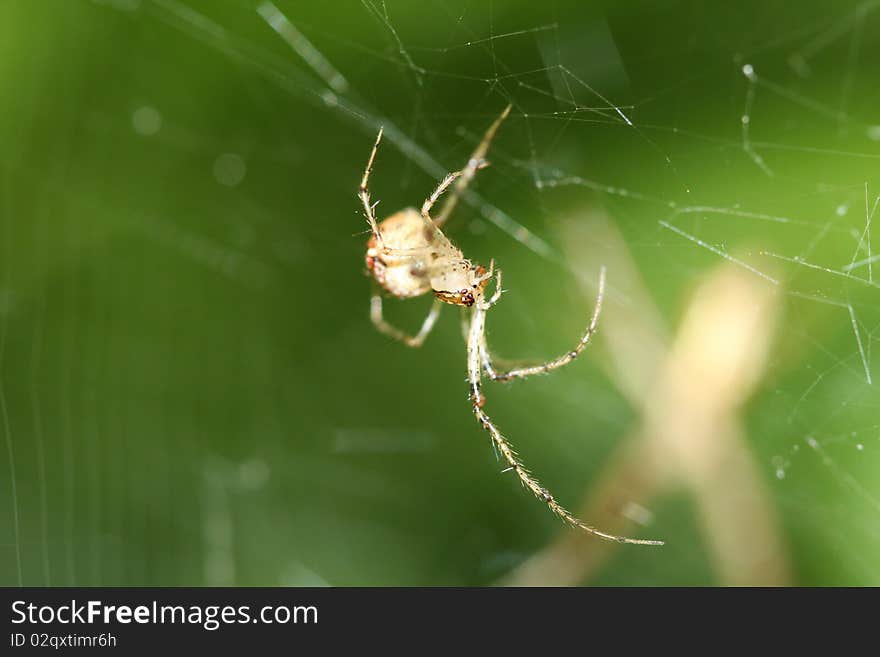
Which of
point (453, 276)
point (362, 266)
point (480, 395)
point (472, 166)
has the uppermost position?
point (362, 266)

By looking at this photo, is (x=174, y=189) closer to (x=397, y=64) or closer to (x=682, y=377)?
(x=397, y=64)

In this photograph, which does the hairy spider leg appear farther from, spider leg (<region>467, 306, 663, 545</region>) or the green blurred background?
the green blurred background

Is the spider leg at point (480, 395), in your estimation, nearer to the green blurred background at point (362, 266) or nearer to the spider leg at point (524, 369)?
the spider leg at point (524, 369)

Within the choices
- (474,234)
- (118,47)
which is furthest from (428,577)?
(118,47)

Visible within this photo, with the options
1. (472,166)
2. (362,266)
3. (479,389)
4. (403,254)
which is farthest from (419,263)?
(362,266)

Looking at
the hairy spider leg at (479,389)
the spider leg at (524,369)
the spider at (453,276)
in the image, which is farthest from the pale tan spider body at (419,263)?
the spider leg at (524,369)

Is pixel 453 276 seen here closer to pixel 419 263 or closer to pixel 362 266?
pixel 419 263

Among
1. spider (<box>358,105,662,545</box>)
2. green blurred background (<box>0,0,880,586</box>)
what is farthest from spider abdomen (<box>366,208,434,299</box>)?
green blurred background (<box>0,0,880,586</box>)
